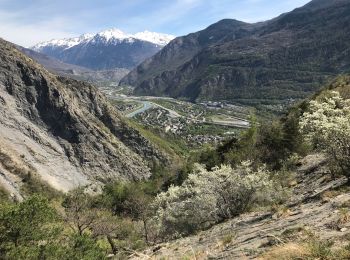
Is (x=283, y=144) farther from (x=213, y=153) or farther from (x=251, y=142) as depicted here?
(x=213, y=153)

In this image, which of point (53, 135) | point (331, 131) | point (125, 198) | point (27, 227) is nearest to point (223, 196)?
point (331, 131)

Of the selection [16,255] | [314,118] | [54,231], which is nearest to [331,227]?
[314,118]

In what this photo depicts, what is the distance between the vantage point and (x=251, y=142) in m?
87.0

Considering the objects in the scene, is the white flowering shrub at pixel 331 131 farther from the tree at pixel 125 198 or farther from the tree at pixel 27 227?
the tree at pixel 125 198

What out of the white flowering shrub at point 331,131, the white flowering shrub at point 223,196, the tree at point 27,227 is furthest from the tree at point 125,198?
the white flowering shrub at point 331,131

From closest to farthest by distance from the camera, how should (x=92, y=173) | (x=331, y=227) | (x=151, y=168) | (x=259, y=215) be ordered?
1. (x=331, y=227)
2. (x=259, y=215)
3. (x=92, y=173)
4. (x=151, y=168)

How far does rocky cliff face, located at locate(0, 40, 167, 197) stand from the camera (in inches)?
6270

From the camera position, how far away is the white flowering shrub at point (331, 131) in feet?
84.3

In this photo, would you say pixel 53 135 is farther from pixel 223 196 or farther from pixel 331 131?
pixel 331 131

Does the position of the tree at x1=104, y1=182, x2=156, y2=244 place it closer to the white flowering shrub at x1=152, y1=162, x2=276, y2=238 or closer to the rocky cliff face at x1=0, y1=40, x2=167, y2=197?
the rocky cliff face at x1=0, y1=40, x2=167, y2=197

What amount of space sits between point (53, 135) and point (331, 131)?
163228mm

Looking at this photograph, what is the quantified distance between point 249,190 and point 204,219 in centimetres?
477

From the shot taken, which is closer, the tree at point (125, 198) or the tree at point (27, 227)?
the tree at point (27, 227)

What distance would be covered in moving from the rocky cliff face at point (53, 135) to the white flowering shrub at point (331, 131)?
432ft
